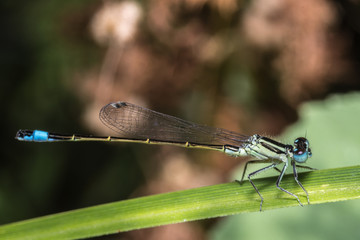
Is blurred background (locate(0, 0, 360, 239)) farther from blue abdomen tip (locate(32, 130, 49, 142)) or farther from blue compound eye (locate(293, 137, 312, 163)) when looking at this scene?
blue compound eye (locate(293, 137, 312, 163))

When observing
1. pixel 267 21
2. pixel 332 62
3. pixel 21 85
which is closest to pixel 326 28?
pixel 332 62

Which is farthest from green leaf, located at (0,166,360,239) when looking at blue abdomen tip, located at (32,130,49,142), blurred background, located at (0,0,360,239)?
blurred background, located at (0,0,360,239)

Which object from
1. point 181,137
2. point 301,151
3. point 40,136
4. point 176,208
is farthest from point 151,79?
point 176,208

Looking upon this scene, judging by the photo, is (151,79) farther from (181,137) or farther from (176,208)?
(176,208)

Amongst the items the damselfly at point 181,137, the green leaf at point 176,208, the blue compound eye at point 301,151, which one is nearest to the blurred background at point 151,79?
the damselfly at point 181,137

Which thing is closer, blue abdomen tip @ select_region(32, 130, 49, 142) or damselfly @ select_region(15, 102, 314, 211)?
damselfly @ select_region(15, 102, 314, 211)
